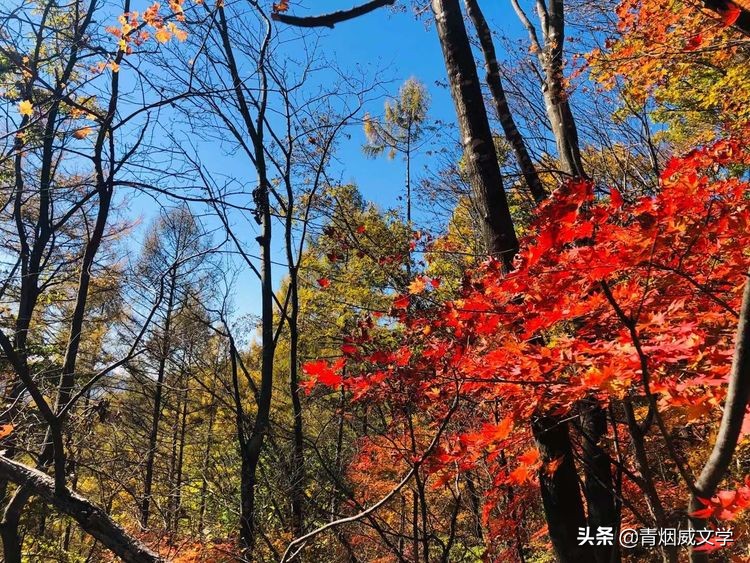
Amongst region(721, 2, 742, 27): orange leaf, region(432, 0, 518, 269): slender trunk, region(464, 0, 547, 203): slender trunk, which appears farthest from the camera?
region(464, 0, 547, 203): slender trunk

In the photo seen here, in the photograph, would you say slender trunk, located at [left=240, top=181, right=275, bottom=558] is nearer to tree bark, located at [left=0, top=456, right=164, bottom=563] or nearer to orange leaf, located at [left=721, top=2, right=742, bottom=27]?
tree bark, located at [left=0, top=456, right=164, bottom=563]

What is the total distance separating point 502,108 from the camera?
4027 millimetres

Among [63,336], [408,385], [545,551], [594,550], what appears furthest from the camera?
[63,336]

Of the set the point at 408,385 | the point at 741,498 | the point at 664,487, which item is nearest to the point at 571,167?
the point at 408,385

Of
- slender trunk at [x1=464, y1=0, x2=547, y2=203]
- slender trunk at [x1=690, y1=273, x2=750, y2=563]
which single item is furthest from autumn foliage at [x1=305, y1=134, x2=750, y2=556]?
slender trunk at [x1=464, y1=0, x2=547, y2=203]

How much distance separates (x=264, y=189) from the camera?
18.6 feet

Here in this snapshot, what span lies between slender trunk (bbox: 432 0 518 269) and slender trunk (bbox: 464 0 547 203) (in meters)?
1.14

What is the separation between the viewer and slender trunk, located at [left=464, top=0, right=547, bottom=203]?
394 centimetres

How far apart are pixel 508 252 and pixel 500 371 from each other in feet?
2.54

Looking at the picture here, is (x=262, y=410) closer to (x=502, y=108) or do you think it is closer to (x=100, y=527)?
(x=100, y=527)

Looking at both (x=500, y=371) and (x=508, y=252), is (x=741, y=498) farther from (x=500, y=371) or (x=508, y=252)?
(x=508, y=252)

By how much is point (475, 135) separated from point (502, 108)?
1.41 meters

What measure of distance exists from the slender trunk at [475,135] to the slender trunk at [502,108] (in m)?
1.14

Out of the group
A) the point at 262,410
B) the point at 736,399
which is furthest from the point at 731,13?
the point at 262,410
